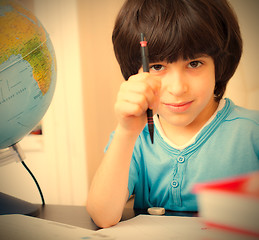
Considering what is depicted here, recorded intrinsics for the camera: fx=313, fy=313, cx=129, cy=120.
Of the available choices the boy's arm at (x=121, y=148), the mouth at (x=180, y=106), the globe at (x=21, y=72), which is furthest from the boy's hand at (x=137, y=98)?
the globe at (x=21, y=72)

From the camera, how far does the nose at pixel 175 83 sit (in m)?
0.68

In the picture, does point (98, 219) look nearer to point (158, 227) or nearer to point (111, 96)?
point (158, 227)

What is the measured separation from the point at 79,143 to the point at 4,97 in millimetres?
712

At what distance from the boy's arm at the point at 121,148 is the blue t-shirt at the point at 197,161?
5.3 inches

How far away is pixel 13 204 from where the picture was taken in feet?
2.48

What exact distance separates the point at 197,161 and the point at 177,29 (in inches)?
13.4

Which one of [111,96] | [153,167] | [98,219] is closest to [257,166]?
[153,167]

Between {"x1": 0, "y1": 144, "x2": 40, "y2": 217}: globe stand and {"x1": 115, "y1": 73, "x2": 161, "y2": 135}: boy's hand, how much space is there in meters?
0.33

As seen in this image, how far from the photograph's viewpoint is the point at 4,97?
65 centimetres

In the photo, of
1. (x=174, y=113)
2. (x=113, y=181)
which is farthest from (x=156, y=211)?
(x=174, y=113)

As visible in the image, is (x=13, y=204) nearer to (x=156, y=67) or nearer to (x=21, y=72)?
(x=21, y=72)

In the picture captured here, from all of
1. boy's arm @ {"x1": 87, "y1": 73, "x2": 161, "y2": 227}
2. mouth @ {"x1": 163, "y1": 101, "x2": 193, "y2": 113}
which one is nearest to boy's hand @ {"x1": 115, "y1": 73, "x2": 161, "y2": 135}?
boy's arm @ {"x1": 87, "y1": 73, "x2": 161, "y2": 227}

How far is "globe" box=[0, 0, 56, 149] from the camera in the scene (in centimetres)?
66

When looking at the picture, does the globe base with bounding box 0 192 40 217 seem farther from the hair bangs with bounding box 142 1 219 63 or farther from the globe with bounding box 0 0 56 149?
the hair bangs with bounding box 142 1 219 63
